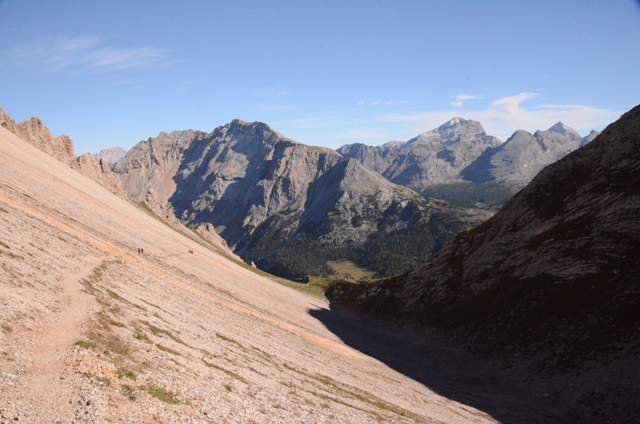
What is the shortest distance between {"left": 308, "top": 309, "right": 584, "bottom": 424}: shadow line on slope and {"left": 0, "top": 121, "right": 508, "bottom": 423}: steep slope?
10.7ft

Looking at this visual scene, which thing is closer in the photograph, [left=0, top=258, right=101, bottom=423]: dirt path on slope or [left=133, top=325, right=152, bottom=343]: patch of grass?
[left=0, top=258, right=101, bottom=423]: dirt path on slope

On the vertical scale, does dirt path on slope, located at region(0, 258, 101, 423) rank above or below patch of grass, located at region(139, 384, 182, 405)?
below

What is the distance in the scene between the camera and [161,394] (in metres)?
19.2

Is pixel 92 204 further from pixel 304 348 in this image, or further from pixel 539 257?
pixel 539 257

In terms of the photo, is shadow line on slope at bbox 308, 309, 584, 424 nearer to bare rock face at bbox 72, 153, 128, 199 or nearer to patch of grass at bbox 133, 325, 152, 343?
patch of grass at bbox 133, 325, 152, 343

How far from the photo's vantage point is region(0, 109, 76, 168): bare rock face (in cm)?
12400

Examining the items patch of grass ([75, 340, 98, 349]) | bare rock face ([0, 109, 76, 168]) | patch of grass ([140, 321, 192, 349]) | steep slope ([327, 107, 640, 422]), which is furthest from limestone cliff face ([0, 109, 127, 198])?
patch of grass ([75, 340, 98, 349])

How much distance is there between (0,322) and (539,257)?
67.0 metres

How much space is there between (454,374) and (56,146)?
147641mm

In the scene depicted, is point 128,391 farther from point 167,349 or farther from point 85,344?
point 167,349

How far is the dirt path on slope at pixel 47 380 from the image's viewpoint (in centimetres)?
1509

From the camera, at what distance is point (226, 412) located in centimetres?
2009

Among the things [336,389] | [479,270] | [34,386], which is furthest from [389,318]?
[34,386]

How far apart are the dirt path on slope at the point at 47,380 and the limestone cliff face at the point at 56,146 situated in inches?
4936
